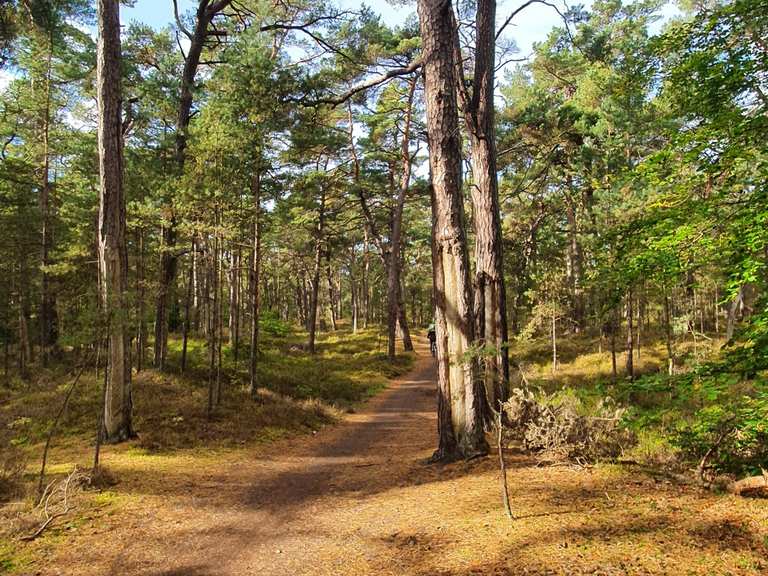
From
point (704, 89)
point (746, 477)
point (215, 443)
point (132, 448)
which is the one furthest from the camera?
point (215, 443)

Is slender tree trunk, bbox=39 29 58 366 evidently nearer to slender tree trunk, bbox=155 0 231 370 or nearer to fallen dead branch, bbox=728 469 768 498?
slender tree trunk, bbox=155 0 231 370

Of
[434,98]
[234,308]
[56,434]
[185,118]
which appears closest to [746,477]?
[434,98]

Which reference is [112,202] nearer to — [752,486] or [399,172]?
[752,486]

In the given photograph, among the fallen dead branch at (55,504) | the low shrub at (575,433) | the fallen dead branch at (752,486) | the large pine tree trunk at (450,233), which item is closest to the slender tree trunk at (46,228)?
the fallen dead branch at (55,504)

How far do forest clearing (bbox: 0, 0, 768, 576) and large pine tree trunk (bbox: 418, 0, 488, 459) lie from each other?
0.15ft

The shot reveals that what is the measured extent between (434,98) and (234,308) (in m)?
10.5

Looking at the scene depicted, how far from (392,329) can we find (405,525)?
53.5ft

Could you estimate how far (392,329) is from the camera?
69.9 feet

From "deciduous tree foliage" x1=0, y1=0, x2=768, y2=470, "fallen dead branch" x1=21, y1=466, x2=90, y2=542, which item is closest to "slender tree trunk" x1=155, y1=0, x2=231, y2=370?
"deciduous tree foliage" x1=0, y1=0, x2=768, y2=470

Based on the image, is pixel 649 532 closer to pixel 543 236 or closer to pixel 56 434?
pixel 56 434

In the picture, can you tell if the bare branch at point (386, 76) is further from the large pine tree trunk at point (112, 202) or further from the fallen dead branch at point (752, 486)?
the fallen dead branch at point (752, 486)

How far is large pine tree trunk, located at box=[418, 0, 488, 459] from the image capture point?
689 centimetres

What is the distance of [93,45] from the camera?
15.2 m

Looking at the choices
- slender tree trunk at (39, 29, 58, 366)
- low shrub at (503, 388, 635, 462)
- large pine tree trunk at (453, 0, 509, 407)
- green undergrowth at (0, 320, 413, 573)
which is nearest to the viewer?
low shrub at (503, 388, 635, 462)
